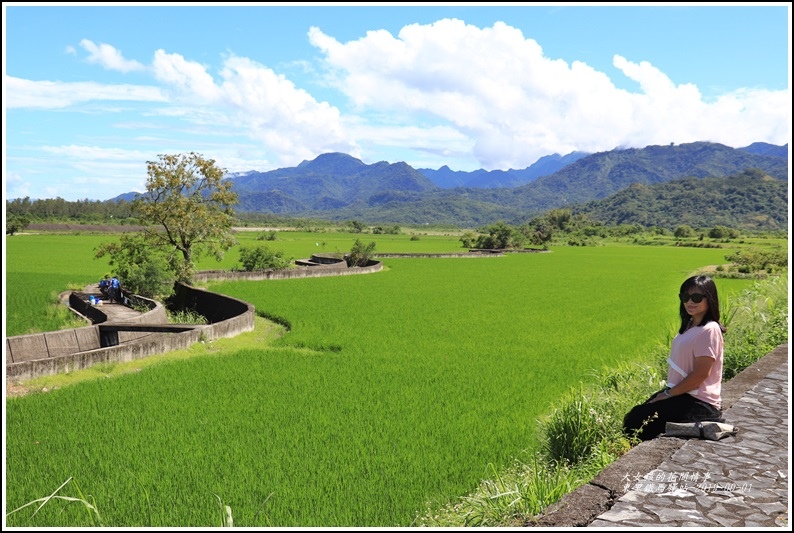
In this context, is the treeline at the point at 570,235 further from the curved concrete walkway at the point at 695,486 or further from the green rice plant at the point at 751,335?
the curved concrete walkway at the point at 695,486

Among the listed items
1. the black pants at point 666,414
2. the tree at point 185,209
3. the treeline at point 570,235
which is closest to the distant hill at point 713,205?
the treeline at point 570,235

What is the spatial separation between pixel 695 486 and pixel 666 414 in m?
1.35

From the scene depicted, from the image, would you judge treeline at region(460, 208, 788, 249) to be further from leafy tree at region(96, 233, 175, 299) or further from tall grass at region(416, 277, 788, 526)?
tall grass at region(416, 277, 788, 526)

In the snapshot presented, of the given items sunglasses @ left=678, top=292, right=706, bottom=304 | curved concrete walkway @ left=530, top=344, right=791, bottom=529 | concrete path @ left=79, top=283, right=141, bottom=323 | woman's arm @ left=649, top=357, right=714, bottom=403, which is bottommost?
concrete path @ left=79, top=283, right=141, bottom=323

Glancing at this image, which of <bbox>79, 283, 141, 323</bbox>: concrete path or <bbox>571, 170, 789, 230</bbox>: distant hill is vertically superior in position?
<bbox>571, 170, 789, 230</bbox>: distant hill

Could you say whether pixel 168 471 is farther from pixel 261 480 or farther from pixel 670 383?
pixel 670 383

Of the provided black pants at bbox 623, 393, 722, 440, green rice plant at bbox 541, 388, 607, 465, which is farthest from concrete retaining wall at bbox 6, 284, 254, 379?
black pants at bbox 623, 393, 722, 440

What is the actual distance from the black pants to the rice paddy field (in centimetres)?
131

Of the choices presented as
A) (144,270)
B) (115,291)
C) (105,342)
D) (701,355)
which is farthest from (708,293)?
(144,270)

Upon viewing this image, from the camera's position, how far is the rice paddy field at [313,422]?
548cm

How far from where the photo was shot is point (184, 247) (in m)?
26.2

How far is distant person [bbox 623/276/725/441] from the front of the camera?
5.34 meters

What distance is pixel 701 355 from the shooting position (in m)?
5.38

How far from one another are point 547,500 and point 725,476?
4.54 feet
